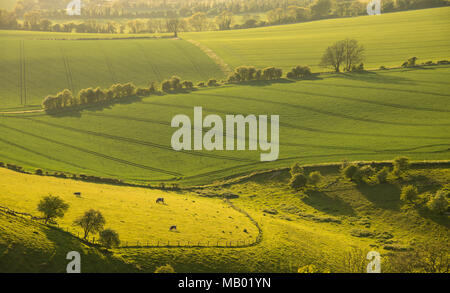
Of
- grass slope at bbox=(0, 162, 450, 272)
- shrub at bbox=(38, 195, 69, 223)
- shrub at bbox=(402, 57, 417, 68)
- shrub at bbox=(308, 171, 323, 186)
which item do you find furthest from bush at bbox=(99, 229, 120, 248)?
shrub at bbox=(402, 57, 417, 68)

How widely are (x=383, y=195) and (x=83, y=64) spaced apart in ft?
441

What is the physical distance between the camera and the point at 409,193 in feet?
213

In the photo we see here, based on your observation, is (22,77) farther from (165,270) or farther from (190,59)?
(165,270)

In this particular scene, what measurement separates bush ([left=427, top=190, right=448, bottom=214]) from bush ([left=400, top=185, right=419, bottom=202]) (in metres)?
3.17

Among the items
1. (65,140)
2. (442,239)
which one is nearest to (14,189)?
(65,140)

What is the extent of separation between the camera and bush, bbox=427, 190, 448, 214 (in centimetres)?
6053

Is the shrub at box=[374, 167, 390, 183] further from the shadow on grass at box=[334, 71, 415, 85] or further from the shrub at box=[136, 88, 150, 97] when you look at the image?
the shrub at box=[136, 88, 150, 97]

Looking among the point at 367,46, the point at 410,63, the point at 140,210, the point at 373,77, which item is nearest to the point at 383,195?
the point at 140,210

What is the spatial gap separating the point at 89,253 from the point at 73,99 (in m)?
86.3

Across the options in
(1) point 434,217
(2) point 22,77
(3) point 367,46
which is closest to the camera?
(1) point 434,217

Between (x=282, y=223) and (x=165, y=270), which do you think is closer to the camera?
(x=165, y=270)

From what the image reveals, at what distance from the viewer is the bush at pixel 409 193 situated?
64750 millimetres

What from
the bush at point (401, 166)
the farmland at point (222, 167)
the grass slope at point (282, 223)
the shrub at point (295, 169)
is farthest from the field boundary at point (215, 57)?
the bush at point (401, 166)

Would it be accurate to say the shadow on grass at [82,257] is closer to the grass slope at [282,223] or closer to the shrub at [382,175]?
the grass slope at [282,223]
